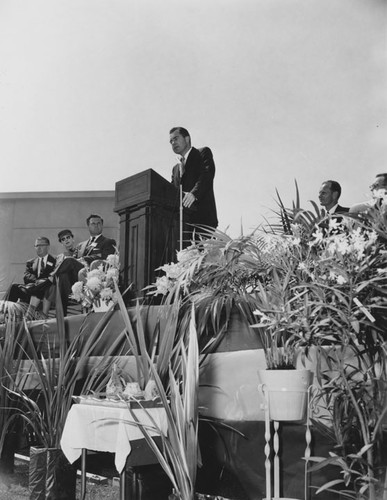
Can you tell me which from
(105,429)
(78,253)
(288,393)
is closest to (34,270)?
(78,253)

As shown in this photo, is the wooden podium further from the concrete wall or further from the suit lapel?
the suit lapel

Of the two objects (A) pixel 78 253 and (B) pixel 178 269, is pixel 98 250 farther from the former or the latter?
(B) pixel 178 269

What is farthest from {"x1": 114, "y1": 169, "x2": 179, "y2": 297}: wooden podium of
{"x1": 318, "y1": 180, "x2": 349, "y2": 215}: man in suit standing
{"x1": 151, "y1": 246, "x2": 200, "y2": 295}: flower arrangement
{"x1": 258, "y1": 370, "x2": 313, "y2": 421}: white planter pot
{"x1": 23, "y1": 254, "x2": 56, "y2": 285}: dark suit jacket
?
{"x1": 258, "y1": 370, "x2": 313, "y2": 421}: white planter pot

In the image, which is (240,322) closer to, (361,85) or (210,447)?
(210,447)

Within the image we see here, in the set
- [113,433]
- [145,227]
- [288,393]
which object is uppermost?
[145,227]

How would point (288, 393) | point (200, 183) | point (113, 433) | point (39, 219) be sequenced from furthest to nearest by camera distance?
point (39, 219) < point (200, 183) < point (113, 433) < point (288, 393)

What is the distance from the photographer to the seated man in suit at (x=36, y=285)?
5316 mm

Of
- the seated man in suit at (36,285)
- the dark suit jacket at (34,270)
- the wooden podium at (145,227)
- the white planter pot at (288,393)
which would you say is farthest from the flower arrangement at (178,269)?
the dark suit jacket at (34,270)

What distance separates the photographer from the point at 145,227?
416cm

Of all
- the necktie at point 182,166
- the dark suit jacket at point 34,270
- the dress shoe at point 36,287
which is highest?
the necktie at point 182,166

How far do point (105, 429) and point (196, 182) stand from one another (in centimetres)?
245

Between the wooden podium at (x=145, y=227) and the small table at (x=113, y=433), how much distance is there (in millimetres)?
1420

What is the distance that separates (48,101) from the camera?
5219 millimetres

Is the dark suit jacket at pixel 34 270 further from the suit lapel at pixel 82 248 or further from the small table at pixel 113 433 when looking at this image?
the small table at pixel 113 433
